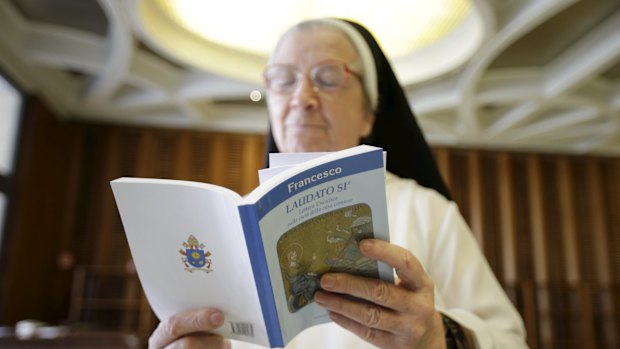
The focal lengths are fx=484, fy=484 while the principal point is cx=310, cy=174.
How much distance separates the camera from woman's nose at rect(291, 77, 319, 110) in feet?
4.44

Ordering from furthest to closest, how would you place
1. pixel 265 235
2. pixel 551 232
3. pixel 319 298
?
pixel 551 232 → pixel 319 298 → pixel 265 235

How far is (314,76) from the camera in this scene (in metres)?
1.39

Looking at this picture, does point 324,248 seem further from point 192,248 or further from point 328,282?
point 192,248

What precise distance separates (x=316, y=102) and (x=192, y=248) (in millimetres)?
632

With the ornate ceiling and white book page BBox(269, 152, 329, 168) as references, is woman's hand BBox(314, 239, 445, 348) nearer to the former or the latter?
white book page BBox(269, 152, 329, 168)

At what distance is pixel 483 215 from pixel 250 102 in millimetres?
4076

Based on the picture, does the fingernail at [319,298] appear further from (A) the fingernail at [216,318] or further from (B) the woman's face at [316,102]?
(B) the woman's face at [316,102]

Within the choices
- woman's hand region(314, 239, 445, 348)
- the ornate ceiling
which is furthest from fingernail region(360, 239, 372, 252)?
the ornate ceiling

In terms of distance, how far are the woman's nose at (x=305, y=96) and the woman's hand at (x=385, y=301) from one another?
25.2 inches

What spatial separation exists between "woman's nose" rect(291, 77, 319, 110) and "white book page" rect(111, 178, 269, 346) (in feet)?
1.95

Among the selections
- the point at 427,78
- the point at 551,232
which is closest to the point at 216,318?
the point at 427,78

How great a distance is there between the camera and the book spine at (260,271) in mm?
718

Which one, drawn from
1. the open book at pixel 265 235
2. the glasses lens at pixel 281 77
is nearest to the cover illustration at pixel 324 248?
the open book at pixel 265 235

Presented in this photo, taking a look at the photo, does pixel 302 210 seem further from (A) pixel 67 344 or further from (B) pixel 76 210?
(B) pixel 76 210
